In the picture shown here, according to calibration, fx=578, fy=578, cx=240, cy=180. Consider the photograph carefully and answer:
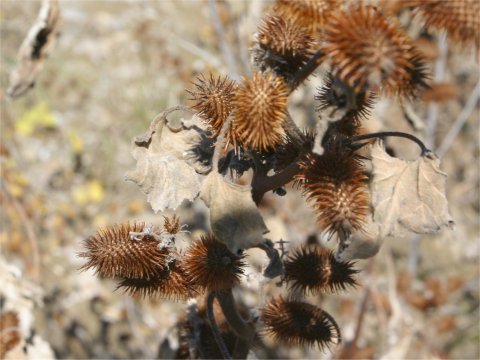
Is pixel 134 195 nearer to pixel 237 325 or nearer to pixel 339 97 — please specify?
pixel 237 325

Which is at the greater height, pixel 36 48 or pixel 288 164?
pixel 36 48

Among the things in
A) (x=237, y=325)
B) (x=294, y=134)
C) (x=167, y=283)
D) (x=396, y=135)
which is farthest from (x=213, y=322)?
(x=396, y=135)

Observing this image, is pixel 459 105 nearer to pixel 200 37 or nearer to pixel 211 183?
pixel 200 37

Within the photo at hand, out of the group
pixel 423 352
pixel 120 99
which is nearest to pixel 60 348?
pixel 423 352

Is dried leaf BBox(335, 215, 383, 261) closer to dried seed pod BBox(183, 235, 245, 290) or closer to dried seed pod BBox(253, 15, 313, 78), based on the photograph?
dried seed pod BBox(183, 235, 245, 290)

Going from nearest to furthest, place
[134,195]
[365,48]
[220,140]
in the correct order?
[365,48]
[220,140]
[134,195]

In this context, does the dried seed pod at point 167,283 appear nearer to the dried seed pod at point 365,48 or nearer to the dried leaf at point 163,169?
the dried leaf at point 163,169

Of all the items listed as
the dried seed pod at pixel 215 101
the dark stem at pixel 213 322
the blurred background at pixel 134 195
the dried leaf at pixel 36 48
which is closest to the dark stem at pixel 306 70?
the dried seed pod at pixel 215 101
